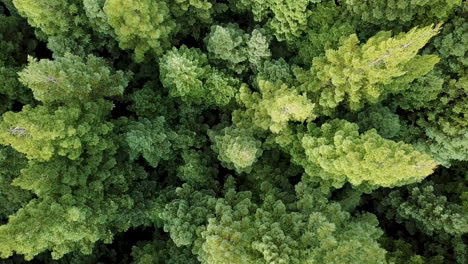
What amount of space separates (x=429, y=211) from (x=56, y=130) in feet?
21.4

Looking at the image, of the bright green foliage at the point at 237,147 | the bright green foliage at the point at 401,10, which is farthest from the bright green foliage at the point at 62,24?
the bright green foliage at the point at 401,10

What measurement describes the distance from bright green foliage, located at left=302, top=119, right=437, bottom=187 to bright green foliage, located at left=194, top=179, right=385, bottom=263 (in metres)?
0.68

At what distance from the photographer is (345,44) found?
6.97 m

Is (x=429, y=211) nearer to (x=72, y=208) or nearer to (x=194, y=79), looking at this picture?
(x=194, y=79)

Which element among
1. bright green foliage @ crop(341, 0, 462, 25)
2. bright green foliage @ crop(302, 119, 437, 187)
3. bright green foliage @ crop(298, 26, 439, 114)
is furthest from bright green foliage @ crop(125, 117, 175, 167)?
bright green foliage @ crop(341, 0, 462, 25)

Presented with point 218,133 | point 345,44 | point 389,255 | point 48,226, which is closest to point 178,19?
point 218,133

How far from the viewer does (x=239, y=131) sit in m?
7.67

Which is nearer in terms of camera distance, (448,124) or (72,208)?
(72,208)

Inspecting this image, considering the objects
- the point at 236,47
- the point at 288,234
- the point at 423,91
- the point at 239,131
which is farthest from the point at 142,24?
the point at 423,91

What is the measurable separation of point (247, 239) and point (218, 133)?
2.23 metres

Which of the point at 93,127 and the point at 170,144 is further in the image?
the point at 170,144

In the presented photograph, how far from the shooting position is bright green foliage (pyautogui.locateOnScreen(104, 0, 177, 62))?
22.8ft

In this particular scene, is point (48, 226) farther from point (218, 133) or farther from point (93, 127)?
point (218, 133)

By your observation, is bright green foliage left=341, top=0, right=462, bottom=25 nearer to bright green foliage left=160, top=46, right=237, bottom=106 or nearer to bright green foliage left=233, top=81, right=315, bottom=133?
bright green foliage left=233, top=81, right=315, bottom=133
